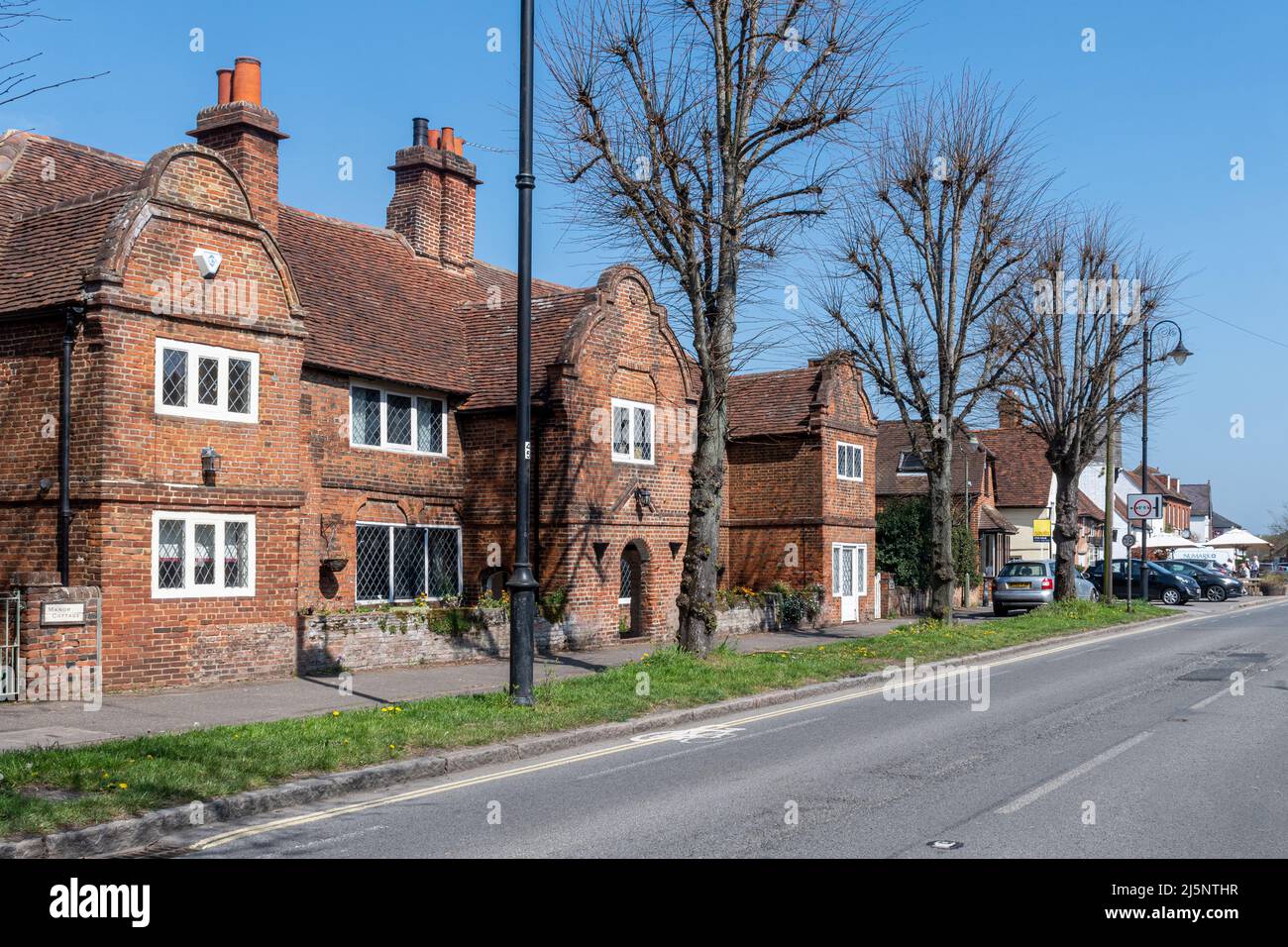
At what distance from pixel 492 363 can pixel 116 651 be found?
10671mm

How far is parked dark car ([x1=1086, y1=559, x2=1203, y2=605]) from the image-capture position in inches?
1777

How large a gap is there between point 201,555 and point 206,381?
97.7 inches

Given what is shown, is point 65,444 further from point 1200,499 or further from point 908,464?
point 1200,499

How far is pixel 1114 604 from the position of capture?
→ 36.8 metres

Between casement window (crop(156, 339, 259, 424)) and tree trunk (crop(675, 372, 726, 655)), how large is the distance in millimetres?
6650

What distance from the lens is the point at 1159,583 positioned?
45.5 metres

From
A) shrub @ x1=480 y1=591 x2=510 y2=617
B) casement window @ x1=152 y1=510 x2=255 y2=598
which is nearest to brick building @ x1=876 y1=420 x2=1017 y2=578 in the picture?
shrub @ x1=480 y1=591 x2=510 y2=617

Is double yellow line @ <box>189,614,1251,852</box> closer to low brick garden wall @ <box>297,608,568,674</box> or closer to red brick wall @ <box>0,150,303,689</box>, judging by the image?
low brick garden wall @ <box>297,608,568,674</box>

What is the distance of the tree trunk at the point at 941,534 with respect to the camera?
2569 cm

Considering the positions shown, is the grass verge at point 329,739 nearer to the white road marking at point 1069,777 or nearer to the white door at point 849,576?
the white road marking at point 1069,777

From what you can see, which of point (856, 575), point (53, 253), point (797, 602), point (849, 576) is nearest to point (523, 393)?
point (53, 253)

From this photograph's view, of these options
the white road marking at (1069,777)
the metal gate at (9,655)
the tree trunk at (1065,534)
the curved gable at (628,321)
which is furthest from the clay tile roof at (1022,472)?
the metal gate at (9,655)

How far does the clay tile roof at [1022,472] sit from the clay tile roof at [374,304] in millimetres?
36421
